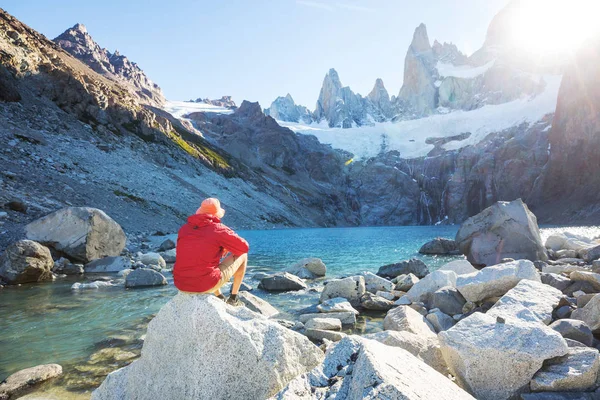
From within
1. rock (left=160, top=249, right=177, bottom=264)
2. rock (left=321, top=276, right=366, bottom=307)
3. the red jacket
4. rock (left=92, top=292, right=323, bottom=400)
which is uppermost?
the red jacket

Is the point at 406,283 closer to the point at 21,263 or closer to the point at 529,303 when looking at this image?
the point at 529,303

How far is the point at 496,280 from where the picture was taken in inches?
405

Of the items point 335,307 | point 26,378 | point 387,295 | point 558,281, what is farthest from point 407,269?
point 26,378

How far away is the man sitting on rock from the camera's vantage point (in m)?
5.31

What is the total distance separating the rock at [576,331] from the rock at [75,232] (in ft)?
73.9

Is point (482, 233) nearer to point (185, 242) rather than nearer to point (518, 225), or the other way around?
point (518, 225)

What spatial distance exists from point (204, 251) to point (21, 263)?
16381 mm

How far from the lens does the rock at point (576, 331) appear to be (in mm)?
6521

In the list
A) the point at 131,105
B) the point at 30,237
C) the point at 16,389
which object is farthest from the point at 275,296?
the point at 131,105

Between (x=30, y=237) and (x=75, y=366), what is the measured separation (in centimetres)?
1540

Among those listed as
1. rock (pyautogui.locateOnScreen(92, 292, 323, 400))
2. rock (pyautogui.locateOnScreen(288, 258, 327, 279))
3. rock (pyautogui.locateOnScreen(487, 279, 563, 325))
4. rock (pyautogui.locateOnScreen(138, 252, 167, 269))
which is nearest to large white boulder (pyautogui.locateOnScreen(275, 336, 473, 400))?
rock (pyautogui.locateOnScreen(92, 292, 323, 400))

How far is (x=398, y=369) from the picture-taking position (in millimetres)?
3764

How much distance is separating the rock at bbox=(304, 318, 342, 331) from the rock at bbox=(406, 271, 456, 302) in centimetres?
407

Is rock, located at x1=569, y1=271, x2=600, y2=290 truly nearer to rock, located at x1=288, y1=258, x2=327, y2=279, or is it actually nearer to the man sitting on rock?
the man sitting on rock
